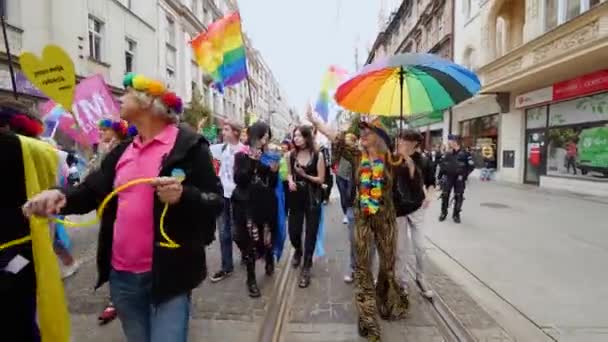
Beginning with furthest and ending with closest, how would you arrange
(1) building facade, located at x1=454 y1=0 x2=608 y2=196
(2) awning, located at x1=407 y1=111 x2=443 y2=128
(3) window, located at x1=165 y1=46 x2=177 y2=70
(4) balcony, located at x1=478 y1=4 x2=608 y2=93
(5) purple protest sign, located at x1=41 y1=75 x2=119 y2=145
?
(2) awning, located at x1=407 y1=111 x2=443 y2=128, (3) window, located at x1=165 y1=46 x2=177 y2=70, (1) building facade, located at x1=454 y1=0 x2=608 y2=196, (4) balcony, located at x1=478 y1=4 x2=608 y2=93, (5) purple protest sign, located at x1=41 y1=75 x2=119 y2=145

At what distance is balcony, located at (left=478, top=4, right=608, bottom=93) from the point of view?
10.2 metres

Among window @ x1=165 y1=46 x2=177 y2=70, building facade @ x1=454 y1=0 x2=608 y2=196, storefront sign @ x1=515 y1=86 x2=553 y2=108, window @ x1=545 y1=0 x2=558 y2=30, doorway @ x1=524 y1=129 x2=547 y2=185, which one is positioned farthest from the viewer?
window @ x1=165 y1=46 x2=177 y2=70

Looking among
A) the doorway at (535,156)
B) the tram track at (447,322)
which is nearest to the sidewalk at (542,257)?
the tram track at (447,322)

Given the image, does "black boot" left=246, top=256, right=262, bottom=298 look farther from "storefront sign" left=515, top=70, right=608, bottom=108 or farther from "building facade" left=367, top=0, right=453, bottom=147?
"building facade" left=367, top=0, right=453, bottom=147

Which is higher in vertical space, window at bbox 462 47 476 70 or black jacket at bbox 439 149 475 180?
window at bbox 462 47 476 70

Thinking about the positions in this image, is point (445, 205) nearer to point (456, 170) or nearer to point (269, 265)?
point (456, 170)

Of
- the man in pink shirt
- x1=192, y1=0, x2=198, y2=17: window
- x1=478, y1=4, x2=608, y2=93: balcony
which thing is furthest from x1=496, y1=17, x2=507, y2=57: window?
x1=192, y1=0, x2=198, y2=17: window

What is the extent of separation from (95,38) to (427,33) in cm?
2240

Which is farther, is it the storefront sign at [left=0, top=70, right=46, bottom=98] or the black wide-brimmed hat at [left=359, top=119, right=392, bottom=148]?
the storefront sign at [left=0, top=70, right=46, bottom=98]

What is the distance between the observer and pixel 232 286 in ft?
14.0

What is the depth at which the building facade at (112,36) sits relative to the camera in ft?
39.6

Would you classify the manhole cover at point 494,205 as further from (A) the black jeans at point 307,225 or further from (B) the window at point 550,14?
(B) the window at point 550,14

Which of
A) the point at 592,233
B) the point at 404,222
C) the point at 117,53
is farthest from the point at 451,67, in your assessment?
the point at 117,53

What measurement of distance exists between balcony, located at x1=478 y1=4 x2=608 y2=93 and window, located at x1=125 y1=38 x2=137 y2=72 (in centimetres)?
1760
